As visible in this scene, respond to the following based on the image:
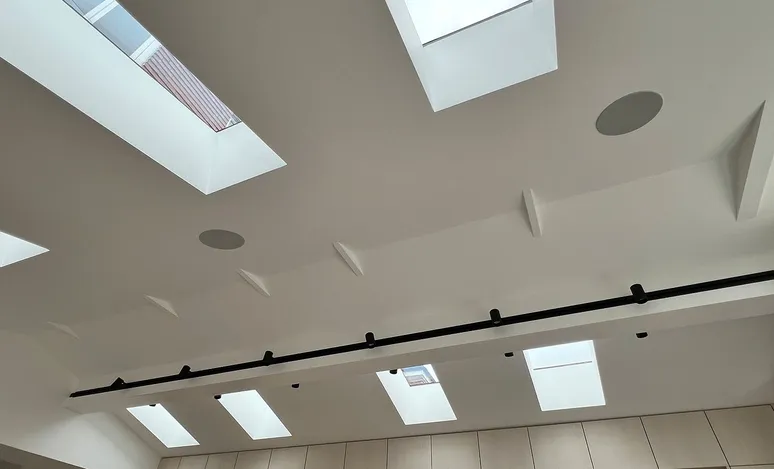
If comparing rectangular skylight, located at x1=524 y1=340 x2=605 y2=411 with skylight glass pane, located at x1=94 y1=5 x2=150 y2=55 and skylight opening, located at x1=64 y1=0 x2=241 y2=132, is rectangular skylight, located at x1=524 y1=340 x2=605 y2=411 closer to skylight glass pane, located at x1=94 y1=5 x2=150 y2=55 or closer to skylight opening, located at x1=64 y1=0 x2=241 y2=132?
skylight opening, located at x1=64 y1=0 x2=241 y2=132

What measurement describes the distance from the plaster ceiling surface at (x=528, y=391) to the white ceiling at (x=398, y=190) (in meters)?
0.03

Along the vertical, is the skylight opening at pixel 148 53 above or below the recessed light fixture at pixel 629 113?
above

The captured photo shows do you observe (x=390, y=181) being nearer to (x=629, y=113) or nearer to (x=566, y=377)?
(x=629, y=113)

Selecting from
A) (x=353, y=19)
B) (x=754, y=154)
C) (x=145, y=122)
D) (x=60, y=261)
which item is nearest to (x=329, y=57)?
(x=353, y=19)

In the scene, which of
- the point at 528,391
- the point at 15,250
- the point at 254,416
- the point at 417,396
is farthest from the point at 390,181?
the point at 254,416

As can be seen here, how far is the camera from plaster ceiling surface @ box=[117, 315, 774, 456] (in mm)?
2701

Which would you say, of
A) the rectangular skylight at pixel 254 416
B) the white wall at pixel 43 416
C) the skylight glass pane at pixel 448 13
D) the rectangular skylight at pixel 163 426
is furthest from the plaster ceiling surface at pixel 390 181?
the rectangular skylight at pixel 163 426

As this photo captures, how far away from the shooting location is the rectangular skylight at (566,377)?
327 cm

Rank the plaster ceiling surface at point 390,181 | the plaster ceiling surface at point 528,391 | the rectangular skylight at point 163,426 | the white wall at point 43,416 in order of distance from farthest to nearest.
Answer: the rectangular skylight at point 163,426
the white wall at point 43,416
the plaster ceiling surface at point 528,391
the plaster ceiling surface at point 390,181

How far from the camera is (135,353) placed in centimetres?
378

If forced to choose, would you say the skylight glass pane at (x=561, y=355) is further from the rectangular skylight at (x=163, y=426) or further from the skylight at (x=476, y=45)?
the rectangular skylight at (x=163, y=426)

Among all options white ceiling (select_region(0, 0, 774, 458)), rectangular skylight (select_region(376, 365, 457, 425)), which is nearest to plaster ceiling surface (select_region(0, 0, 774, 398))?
white ceiling (select_region(0, 0, 774, 458))

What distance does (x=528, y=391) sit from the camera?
324 cm

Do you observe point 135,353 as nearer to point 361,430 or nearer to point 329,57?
point 361,430
